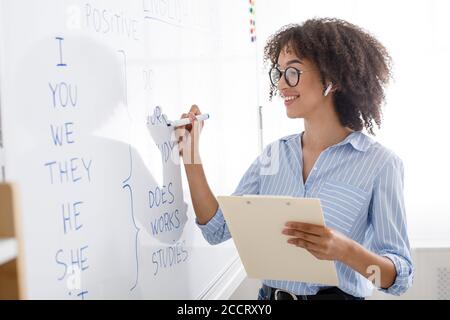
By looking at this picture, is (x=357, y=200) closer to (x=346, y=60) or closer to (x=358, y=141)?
(x=358, y=141)

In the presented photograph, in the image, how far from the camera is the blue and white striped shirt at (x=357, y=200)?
116cm

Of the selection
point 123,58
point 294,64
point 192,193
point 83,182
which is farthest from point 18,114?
point 294,64

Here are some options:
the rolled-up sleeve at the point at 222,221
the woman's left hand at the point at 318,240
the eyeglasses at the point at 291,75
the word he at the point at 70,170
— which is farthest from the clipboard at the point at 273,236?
the eyeglasses at the point at 291,75

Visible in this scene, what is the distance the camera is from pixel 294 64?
4.21 ft

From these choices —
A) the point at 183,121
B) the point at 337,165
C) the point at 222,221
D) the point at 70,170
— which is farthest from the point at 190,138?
the point at 70,170

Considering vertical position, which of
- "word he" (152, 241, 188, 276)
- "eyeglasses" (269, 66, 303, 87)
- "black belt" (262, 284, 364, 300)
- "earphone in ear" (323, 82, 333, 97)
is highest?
"eyeglasses" (269, 66, 303, 87)

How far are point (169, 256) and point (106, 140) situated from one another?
1.14 ft

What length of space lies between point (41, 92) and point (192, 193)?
1.89 feet

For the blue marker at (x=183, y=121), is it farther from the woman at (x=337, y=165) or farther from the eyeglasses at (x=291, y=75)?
the eyeglasses at (x=291, y=75)

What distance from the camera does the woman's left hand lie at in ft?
3.20

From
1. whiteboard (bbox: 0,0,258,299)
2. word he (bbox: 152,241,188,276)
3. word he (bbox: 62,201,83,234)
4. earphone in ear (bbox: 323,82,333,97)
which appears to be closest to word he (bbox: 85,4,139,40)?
whiteboard (bbox: 0,0,258,299)

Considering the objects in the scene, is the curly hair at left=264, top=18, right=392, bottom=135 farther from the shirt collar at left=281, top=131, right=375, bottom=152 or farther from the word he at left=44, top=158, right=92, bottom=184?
the word he at left=44, top=158, right=92, bottom=184

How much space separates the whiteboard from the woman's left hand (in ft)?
0.88
